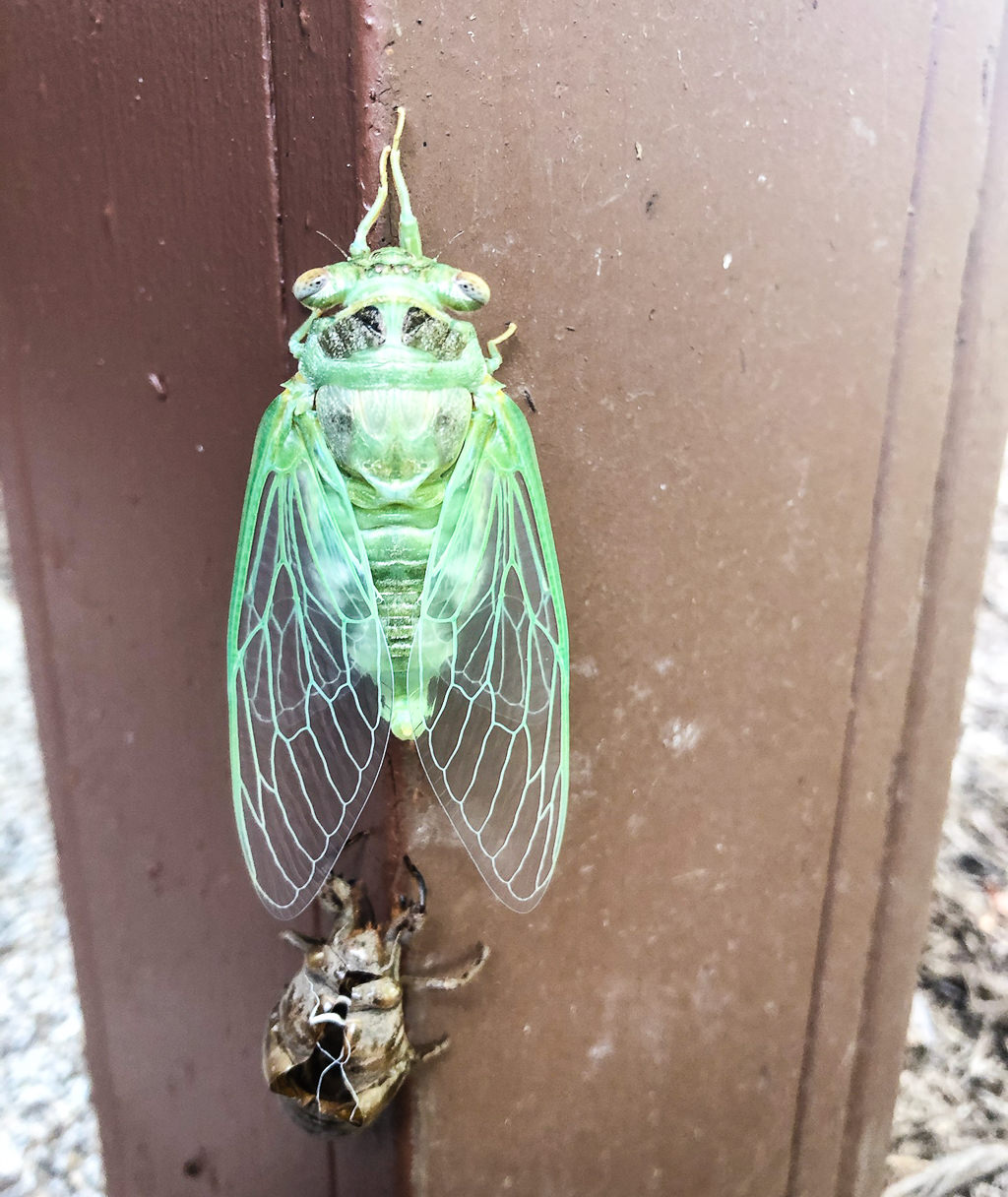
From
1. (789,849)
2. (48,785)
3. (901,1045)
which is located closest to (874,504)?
(789,849)

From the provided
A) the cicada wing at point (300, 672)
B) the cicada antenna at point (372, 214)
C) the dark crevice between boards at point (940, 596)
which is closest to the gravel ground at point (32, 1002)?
the cicada wing at point (300, 672)

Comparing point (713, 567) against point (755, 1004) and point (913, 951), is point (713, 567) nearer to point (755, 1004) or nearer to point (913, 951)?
point (755, 1004)

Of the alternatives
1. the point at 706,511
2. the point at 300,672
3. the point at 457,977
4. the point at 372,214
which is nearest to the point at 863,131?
the point at 706,511

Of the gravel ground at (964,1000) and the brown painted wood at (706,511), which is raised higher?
the brown painted wood at (706,511)

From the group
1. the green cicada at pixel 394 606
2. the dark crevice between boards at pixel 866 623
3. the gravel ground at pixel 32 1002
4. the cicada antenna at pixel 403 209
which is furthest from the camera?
the gravel ground at pixel 32 1002

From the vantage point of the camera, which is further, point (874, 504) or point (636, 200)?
point (874, 504)

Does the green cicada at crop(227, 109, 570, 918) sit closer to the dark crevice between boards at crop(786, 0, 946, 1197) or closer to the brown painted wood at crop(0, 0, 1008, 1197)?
the brown painted wood at crop(0, 0, 1008, 1197)

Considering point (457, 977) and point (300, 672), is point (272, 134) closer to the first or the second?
point (300, 672)

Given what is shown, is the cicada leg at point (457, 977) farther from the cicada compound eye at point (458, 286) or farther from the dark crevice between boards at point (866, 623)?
the cicada compound eye at point (458, 286)
